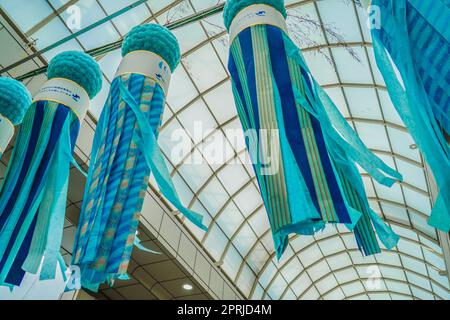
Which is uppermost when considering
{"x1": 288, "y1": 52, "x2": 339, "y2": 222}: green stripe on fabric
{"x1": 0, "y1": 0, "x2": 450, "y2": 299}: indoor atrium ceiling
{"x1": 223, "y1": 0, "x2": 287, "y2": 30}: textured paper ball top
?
{"x1": 0, "y1": 0, "x2": 450, "y2": 299}: indoor atrium ceiling

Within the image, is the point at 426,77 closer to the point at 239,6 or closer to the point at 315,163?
the point at 315,163

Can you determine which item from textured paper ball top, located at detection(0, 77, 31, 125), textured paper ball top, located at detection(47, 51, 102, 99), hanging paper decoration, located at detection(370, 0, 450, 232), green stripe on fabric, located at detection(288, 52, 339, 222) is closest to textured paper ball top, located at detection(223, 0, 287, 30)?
green stripe on fabric, located at detection(288, 52, 339, 222)

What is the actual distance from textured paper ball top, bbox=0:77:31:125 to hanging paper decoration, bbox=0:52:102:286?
2.14 ft

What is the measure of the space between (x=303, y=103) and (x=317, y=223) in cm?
74

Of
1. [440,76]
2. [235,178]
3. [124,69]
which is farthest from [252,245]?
[440,76]

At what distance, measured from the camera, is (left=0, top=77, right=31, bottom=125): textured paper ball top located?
4051 mm

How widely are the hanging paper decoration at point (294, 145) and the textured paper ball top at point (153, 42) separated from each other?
0.84 m

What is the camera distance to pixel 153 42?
3.41 m

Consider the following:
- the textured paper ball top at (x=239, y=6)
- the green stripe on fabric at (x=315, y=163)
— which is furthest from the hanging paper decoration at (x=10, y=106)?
the green stripe on fabric at (x=315, y=163)

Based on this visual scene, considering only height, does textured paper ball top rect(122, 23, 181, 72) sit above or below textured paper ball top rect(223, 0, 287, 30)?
above

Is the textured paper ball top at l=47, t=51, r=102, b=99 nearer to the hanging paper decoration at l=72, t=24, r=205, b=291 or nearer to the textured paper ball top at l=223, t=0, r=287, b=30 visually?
the hanging paper decoration at l=72, t=24, r=205, b=291

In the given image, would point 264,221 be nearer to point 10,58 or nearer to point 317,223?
point 10,58

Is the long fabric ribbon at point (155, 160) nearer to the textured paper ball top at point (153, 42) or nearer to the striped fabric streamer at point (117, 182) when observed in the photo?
the striped fabric streamer at point (117, 182)

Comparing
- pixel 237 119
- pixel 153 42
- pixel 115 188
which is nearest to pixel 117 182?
pixel 115 188
